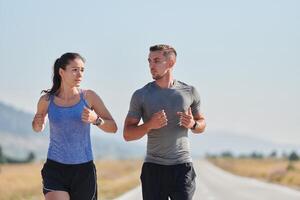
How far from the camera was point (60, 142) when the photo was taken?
9023 millimetres

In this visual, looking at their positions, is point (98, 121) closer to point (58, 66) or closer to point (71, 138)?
point (71, 138)

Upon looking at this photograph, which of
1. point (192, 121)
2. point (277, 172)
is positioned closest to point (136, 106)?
point (192, 121)

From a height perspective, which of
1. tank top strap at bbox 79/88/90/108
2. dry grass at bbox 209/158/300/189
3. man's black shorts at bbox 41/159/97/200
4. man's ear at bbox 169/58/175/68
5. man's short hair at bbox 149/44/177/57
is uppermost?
man's short hair at bbox 149/44/177/57

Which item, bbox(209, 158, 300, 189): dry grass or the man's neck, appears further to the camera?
bbox(209, 158, 300, 189): dry grass

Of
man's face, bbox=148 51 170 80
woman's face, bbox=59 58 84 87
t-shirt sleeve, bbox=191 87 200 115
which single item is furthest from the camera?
t-shirt sleeve, bbox=191 87 200 115

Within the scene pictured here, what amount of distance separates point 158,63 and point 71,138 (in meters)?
1.08

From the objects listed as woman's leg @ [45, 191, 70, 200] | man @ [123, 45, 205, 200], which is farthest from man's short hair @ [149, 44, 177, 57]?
woman's leg @ [45, 191, 70, 200]

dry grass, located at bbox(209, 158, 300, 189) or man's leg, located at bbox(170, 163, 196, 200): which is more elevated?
man's leg, located at bbox(170, 163, 196, 200)

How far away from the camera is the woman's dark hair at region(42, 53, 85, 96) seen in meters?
9.14

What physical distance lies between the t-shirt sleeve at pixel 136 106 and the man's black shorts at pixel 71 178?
614 mm

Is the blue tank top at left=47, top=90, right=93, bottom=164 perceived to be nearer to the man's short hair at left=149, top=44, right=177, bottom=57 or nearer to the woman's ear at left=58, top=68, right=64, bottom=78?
the woman's ear at left=58, top=68, right=64, bottom=78

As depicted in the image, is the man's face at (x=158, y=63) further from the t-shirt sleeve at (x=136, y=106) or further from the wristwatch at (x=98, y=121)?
the wristwatch at (x=98, y=121)

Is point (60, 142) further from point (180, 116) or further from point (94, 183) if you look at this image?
point (180, 116)

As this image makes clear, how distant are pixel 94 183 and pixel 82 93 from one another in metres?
0.84
